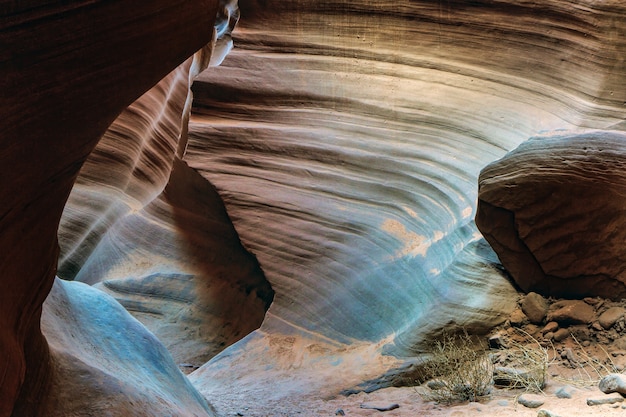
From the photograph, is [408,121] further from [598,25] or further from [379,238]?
[598,25]

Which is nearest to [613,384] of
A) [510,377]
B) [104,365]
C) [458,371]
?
[510,377]

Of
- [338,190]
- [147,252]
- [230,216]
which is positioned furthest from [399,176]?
[147,252]

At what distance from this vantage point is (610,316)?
4.56 m

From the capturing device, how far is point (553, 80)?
6715 mm

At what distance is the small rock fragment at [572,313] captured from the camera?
4660 millimetres

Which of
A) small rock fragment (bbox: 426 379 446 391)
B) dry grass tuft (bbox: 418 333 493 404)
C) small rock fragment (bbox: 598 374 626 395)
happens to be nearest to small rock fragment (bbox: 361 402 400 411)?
dry grass tuft (bbox: 418 333 493 404)

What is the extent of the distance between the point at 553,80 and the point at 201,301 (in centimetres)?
424

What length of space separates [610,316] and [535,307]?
51 centimetres

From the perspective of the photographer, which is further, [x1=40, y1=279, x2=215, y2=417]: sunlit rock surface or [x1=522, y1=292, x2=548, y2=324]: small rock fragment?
[x1=522, y1=292, x2=548, y2=324]: small rock fragment

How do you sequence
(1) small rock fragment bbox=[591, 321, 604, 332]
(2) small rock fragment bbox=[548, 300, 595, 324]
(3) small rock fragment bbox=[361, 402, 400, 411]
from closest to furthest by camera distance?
(3) small rock fragment bbox=[361, 402, 400, 411], (1) small rock fragment bbox=[591, 321, 604, 332], (2) small rock fragment bbox=[548, 300, 595, 324]

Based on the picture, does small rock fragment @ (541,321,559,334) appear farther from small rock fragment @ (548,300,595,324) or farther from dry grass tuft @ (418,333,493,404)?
dry grass tuft @ (418,333,493,404)

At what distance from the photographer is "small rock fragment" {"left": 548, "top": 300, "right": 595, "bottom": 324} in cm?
466

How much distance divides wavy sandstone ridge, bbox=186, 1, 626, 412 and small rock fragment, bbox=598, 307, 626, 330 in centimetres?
70

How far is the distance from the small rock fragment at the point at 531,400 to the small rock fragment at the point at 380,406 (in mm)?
841
